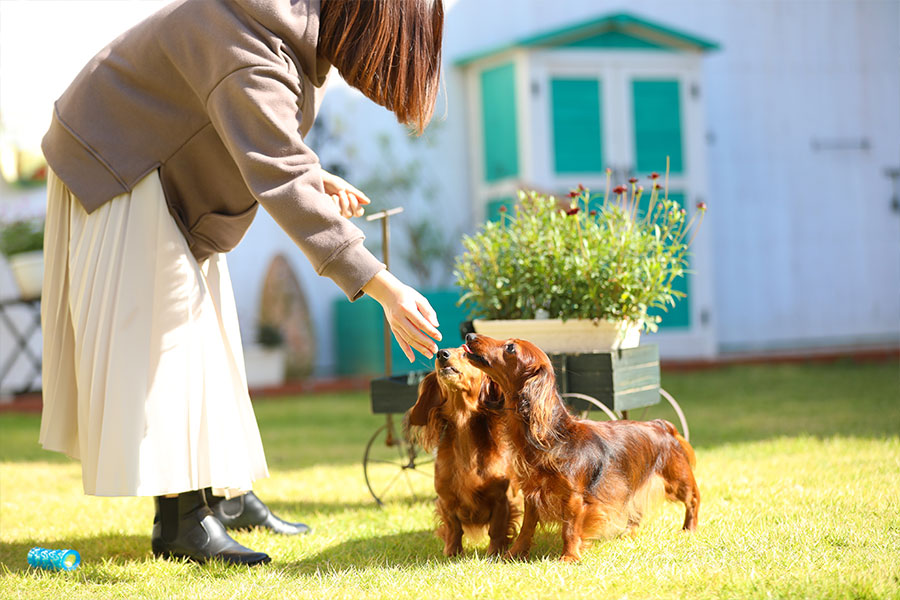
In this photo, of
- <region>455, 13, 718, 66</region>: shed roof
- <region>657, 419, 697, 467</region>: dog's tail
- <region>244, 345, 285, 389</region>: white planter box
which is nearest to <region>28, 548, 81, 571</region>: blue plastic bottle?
<region>657, 419, 697, 467</region>: dog's tail

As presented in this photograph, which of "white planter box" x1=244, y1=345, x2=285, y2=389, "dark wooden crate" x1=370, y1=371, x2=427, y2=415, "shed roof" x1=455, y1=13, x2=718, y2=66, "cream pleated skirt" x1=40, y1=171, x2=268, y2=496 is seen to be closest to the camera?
"cream pleated skirt" x1=40, y1=171, x2=268, y2=496

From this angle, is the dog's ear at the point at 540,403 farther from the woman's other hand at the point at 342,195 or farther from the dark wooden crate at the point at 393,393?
the dark wooden crate at the point at 393,393

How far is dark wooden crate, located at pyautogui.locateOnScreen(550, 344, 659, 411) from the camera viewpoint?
2643 mm

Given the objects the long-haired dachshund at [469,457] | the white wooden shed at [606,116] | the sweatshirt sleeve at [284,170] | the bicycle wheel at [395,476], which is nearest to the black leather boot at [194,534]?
the long-haired dachshund at [469,457]

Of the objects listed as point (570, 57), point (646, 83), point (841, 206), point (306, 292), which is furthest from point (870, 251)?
point (306, 292)

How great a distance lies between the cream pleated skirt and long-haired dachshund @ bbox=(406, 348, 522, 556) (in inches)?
19.3

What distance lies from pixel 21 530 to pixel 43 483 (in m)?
0.93

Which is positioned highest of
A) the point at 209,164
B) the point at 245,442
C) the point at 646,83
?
the point at 646,83

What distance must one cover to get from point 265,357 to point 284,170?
17.6 ft

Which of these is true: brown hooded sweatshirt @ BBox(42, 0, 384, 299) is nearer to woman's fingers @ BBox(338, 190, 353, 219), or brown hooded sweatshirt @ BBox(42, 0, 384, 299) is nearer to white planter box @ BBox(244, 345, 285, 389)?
woman's fingers @ BBox(338, 190, 353, 219)

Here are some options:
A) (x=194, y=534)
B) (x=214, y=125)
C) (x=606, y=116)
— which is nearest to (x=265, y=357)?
(x=606, y=116)

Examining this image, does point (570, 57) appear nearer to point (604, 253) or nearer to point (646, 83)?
point (646, 83)

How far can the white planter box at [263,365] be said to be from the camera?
23.3 feet

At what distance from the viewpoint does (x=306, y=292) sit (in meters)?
7.73
